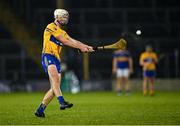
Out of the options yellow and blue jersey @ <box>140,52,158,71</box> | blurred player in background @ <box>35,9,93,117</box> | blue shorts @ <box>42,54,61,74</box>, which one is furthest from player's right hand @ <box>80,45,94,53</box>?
yellow and blue jersey @ <box>140,52,158,71</box>

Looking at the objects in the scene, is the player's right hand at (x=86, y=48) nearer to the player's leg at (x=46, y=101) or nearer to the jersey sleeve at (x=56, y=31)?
the jersey sleeve at (x=56, y=31)

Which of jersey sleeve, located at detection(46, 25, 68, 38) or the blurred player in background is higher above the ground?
jersey sleeve, located at detection(46, 25, 68, 38)

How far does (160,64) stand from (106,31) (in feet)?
12.3

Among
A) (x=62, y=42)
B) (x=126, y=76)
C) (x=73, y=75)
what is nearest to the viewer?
(x=62, y=42)

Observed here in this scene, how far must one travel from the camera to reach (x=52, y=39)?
1327 cm

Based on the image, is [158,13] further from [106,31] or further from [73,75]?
[73,75]

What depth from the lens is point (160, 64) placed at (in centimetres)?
3291

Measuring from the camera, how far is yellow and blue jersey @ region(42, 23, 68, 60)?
13180mm

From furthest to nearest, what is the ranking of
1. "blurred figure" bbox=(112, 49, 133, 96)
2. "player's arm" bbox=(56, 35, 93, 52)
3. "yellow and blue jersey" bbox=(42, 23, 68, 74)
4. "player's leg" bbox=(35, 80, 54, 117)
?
"blurred figure" bbox=(112, 49, 133, 96) → "player's leg" bbox=(35, 80, 54, 117) → "yellow and blue jersey" bbox=(42, 23, 68, 74) → "player's arm" bbox=(56, 35, 93, 52)

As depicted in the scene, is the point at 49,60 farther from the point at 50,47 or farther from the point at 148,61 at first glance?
the point at 148,61

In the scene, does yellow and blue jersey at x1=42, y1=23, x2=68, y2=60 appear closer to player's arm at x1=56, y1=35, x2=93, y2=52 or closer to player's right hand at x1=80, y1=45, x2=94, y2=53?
player's arm at x1=56, y1=35, x2=93, y2=52

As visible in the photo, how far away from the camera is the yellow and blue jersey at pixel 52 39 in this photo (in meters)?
13.2

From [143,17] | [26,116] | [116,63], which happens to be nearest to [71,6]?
[143,17]

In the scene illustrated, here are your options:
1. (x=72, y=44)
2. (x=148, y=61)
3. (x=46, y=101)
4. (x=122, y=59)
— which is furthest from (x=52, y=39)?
(x=122, y=59)
